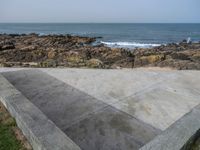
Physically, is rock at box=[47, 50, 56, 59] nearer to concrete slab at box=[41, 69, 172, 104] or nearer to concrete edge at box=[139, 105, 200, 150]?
concrete slab at box=[41, 69, 172, 104]

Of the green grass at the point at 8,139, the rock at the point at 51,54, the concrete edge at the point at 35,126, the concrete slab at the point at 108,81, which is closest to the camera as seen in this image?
the concrete edge at the point at 35,126

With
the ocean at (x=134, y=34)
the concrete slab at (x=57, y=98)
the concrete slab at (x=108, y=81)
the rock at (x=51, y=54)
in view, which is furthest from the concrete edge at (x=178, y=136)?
the ocean at (x=134, y=34)

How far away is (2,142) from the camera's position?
8.41ft

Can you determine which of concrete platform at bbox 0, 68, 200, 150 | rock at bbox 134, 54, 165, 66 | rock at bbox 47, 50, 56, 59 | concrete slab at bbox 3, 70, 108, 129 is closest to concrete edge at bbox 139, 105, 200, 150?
concrete platform at bbox 0, 68, 200, 150

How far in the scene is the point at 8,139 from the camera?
2.62m

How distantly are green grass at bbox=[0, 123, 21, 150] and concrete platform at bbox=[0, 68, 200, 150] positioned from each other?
0.60 m

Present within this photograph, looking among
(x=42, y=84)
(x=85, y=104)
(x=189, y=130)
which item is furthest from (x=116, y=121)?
(x=42, y=84)

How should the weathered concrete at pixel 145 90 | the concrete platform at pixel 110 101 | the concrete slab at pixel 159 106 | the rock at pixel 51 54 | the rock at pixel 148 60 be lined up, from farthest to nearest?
the rock at pixel 51 54, the rock at pixel 148 60, the weathered concrete at pixel 145 90, the concrete slab at pixel 159 106, the concrete platform at pixel 110 101

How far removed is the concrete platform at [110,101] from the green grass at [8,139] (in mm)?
603

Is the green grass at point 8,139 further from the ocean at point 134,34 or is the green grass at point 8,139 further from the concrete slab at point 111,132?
the ocean at point 134,34

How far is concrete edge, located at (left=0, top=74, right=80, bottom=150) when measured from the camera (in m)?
2.12

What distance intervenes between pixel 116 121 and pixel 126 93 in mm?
1164

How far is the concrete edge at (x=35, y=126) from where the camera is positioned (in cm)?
212

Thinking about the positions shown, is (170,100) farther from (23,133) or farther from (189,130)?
(23,133)
